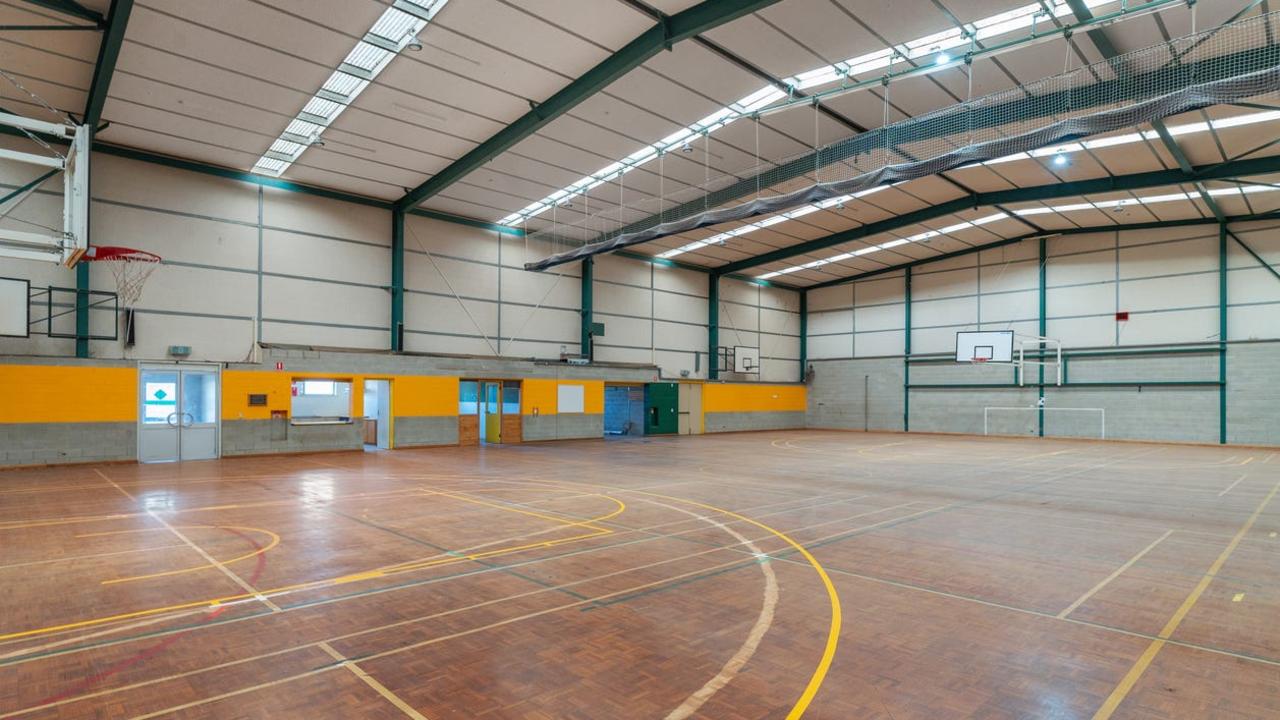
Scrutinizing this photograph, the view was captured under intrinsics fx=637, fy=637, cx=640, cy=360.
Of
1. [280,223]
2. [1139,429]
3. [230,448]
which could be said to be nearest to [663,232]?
[280,223]

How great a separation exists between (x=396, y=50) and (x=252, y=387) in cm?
1316

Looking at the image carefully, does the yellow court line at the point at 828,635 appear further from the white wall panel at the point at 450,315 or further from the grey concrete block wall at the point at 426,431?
the white wall panel at the point at 450,315

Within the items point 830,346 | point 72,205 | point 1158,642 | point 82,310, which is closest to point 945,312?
point 830,346

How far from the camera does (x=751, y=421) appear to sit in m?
39.0

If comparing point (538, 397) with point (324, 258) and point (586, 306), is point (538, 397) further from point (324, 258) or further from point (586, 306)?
point (324, 258)

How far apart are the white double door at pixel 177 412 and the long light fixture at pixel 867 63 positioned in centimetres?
1513

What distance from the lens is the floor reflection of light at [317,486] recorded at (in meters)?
13.3

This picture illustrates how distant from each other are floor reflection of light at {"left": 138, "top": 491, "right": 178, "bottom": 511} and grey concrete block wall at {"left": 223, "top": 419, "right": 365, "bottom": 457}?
338 inches

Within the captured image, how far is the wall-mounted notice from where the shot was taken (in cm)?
3042

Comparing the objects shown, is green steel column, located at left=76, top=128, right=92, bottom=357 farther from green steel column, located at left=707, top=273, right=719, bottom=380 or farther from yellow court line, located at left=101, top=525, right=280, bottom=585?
green steel column, located at left=707, top=273, right=719, bottom=380

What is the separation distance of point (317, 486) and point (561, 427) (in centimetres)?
1629

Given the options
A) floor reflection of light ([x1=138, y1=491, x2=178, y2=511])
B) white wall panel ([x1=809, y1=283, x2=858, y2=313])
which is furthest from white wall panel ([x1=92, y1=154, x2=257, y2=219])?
white wall panel ([x1=809, y1=283, x2=858, y2=313])

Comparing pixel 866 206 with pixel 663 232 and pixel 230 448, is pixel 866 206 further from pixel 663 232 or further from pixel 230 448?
pixel 230 448

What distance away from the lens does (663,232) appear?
69.6 ft
